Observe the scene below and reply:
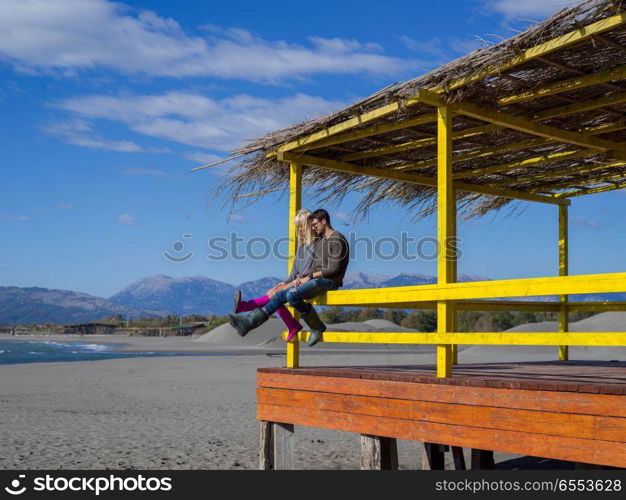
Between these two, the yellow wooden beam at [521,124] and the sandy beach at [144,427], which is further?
the sandy beach at [144,427]

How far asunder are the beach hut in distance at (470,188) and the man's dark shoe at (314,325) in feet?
0.31

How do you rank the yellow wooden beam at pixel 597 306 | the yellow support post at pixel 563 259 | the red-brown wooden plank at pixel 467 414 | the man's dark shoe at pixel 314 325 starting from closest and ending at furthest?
the red-brown wooden plank at pixel 467 414
the man's dark shoe at pixel 314 325
the yellow wooden beam at pixel 597 306
the yellow support post at pixel 563 259

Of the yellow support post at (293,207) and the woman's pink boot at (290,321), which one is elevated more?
the yellow support post at (293,207)

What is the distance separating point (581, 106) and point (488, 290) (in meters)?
2.48

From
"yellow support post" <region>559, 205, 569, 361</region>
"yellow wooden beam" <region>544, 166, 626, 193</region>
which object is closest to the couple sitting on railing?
"yellow support post" <region>559, 205, 569, 361</region>

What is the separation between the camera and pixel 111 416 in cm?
1397

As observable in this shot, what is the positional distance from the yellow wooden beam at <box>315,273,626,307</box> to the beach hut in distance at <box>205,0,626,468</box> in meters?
0.01

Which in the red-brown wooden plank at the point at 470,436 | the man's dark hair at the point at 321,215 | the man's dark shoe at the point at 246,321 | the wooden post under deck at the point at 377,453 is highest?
the man's dark hair at the point at 321,215

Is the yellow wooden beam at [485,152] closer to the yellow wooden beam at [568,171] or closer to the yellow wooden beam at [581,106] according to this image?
the yellow wooden beam at [581,106]

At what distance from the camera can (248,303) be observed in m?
7.01

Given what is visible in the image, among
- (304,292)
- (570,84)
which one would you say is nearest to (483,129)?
(570,84)

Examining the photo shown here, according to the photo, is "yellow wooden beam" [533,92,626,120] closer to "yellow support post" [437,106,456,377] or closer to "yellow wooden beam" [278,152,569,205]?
"yellow support post" [437,106,456,377]

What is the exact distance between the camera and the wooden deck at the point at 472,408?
464 cm

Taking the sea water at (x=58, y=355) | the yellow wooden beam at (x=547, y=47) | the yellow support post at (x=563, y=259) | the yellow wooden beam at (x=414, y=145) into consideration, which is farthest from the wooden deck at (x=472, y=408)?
the sea water at (x=58, y=355)
